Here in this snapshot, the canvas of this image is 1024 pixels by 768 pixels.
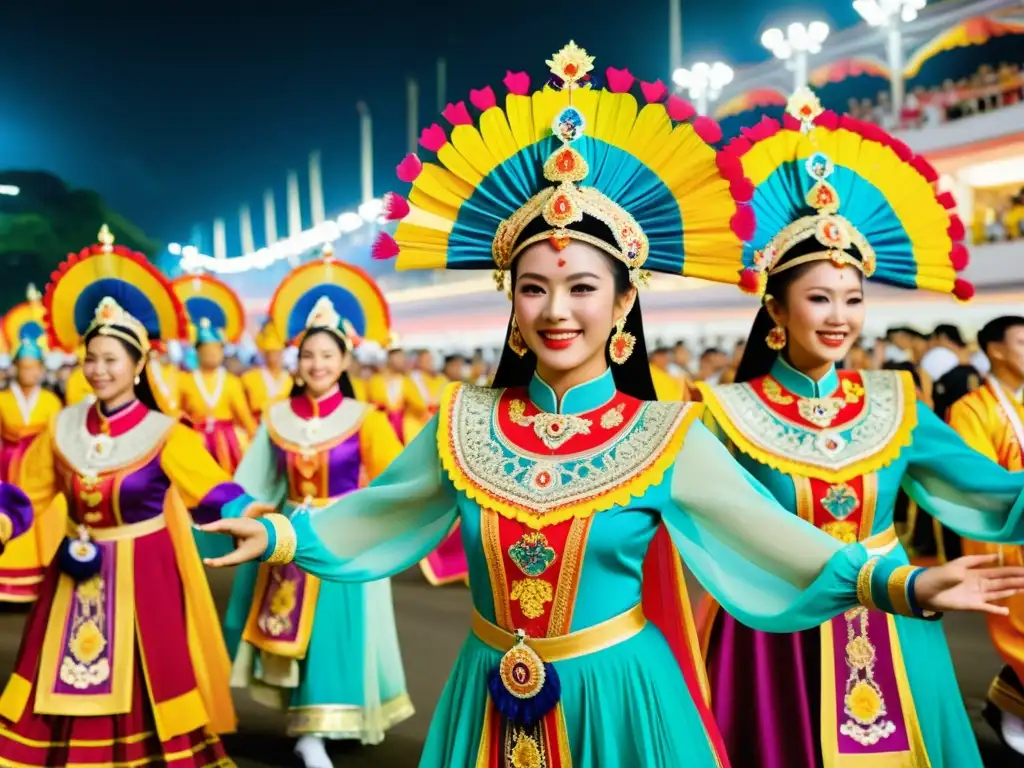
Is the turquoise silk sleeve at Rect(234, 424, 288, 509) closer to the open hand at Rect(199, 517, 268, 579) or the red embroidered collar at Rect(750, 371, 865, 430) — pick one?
the red embroidered collar at Rect(750, 371, 865, 430)

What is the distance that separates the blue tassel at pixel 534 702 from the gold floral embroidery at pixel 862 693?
104 centimetres

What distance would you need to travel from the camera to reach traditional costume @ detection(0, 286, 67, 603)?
3387 millimetres

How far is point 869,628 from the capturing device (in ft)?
8.36

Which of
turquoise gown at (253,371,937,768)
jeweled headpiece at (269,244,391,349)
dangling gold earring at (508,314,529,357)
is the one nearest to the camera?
turquoise gown at (253,371,937,768)

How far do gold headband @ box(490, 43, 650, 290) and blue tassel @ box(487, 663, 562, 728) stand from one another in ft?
2.28

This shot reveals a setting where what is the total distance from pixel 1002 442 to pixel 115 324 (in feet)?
8.89

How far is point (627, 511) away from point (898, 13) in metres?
11.2

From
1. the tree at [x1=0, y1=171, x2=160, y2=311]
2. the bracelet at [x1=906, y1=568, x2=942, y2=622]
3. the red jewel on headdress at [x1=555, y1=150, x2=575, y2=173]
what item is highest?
the tree at [x1=0, y1=171, x2=160, y2=311]

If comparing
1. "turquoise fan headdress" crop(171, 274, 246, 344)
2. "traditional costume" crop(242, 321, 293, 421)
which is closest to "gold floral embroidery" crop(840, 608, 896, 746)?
"turquoise fan headdress" crop(171, 274, 246, 344)

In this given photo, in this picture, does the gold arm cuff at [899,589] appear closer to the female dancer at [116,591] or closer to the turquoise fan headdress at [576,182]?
the turquoise fan headdress at [576,182]

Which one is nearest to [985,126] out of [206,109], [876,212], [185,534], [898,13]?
[898,13]

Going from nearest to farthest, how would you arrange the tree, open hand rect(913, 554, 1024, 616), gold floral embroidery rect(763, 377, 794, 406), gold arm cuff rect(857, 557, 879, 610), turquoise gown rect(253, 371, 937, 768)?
1. open hand rect(913, 554, 1024, 616)
2. gold arm cuff rect(857, 557, 879, 610)
3. turquoise gown rect(253, 371, 937, 768)
4. gold floral embroidery rect(763, 377, 794, 406)
5. the tree

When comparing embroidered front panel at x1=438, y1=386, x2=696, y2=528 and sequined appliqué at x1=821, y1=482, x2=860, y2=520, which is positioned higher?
embroidered front panel at x1=438, y1=386, x2=696, y2=528

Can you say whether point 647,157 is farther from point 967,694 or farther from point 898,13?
point 898,13
